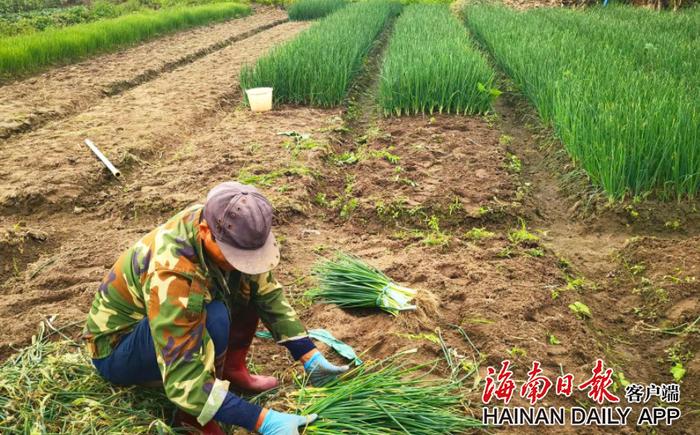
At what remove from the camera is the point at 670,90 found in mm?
4070

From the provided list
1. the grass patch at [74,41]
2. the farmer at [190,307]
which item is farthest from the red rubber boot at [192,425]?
the grass patch at [74,41]

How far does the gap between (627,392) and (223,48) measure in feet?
32.6

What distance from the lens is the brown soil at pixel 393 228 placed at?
7.96ft

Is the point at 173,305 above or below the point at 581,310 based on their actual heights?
above

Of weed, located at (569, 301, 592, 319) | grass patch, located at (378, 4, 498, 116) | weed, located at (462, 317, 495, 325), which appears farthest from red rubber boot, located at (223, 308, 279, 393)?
grass patch, located at (378, 4, 498, 116)

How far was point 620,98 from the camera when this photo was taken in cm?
410

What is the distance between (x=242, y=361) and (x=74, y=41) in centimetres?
790

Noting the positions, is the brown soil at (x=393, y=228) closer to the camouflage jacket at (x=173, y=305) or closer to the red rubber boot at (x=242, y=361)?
the red rubber boot at (x=242, y=361)

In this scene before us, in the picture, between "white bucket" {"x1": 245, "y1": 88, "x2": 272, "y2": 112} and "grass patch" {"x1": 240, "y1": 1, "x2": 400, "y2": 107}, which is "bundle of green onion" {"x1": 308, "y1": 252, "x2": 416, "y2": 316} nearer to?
"white bucket" {"x1": 245, "y1": 88, "x2": 272, "y2": 112}

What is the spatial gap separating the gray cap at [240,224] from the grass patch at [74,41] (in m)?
6.89

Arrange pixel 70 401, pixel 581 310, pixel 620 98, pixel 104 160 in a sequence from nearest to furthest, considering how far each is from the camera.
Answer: pixel 70 401, pixel 581 310, pixel 620 98, pixel 104 160

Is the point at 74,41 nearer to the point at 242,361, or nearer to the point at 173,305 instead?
the point at 242,361

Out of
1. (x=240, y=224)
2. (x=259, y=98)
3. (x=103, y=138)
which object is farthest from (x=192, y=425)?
(x=259, y=98)

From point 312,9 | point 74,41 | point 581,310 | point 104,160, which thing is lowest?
point 581,310
